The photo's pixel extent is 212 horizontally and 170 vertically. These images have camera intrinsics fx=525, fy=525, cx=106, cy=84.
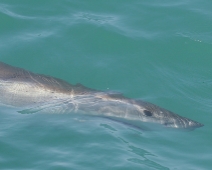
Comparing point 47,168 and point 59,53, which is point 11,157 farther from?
point 59,53

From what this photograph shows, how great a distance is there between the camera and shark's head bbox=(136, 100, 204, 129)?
10.7 metres

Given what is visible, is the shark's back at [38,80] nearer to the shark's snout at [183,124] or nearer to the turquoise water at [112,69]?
the turquoise water at [112,69]

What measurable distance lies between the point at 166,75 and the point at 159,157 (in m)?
3.33

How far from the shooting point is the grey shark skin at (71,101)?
425 inches

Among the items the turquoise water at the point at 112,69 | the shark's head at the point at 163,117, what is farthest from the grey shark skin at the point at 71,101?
the turquoise water at the point at 112,69

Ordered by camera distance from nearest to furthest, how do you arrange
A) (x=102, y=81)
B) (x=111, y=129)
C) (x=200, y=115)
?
1. (x=111, y=129)
2. (x=200, y=115)
3. (x=102, y=81)

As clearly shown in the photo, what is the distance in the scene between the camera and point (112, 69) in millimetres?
12453

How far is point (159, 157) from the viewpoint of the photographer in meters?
9.49

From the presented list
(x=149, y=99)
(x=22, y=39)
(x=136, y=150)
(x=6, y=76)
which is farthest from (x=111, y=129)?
(x=22, y=39)

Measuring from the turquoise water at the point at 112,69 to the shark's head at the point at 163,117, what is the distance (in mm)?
180

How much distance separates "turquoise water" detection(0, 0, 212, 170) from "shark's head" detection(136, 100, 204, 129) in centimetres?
18

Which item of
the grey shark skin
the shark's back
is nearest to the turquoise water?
the grey shark skin

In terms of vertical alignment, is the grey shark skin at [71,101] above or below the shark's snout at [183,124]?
above

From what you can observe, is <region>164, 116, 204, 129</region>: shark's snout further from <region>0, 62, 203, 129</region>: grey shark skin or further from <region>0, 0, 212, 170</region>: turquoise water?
<region>0, 0, 212, 170</region>: turquoise water
